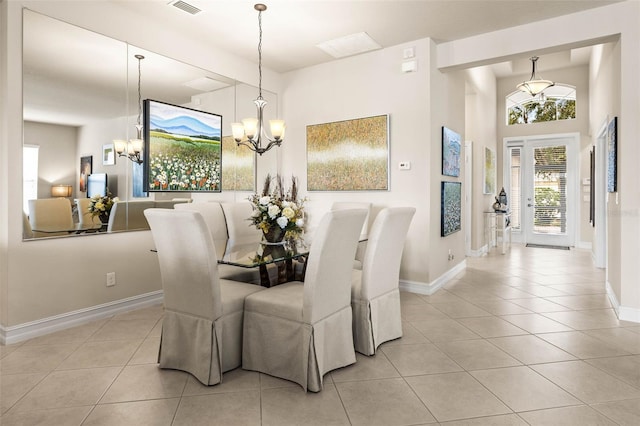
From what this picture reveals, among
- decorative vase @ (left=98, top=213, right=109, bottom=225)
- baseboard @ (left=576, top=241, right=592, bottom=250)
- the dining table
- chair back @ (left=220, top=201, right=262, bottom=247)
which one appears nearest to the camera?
the dining table

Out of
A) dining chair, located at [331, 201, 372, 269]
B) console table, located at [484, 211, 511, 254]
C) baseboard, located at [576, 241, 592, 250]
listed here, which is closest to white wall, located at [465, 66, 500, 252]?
console table, located at [484, 211, 511, 254]

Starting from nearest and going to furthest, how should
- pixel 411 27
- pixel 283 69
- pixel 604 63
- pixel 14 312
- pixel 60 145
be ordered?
pixel 14 312 → pixel 60 145 → pixel 411 27 → pixel 604 63 → pixel 283 69

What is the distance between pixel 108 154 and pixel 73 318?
4.70ft

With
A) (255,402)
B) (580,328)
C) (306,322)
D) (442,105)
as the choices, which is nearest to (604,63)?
(442,105)

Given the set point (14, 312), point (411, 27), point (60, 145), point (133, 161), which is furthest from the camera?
point (411, 27)

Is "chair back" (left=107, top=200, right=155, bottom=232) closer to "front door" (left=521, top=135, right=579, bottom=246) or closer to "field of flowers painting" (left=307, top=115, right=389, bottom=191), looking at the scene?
"field of flowers painting" (left=307, top=115, right=389, bottom=191)

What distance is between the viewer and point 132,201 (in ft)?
12.2

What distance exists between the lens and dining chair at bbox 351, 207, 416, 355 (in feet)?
8.70

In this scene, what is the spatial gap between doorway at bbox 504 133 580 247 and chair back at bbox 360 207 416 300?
671cm

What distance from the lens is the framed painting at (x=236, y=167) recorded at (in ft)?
15.4

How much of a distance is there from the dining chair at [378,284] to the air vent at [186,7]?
2.56 meters

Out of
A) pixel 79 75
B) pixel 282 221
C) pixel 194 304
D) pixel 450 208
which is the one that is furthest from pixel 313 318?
pixel 450 208

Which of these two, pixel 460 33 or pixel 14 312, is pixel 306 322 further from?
pixel 460 33

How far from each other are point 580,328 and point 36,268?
439 centimetres
